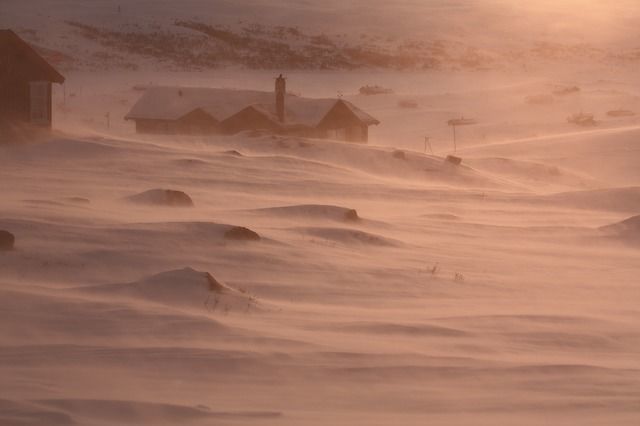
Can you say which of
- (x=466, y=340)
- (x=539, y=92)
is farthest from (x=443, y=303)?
(x=539, y=92)

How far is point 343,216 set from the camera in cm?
2048

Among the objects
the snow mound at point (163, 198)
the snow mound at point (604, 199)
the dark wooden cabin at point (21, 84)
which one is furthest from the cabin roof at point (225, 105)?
the snow mound at point (163, 198)

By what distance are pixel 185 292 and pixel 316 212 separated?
8596mm

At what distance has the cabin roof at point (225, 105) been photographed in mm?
43625

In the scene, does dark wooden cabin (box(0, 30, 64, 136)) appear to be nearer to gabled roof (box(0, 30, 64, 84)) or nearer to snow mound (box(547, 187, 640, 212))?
gabled roof (box(0, 30, 64, 84))

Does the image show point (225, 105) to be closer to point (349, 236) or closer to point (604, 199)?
point (604, 199)

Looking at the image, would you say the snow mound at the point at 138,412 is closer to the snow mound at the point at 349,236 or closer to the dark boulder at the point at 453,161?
the snow mound at the point at 349,236

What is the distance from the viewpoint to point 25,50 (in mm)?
33375

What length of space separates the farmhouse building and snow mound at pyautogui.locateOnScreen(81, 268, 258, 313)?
30199 mm

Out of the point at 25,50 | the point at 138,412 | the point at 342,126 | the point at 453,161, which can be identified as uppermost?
the point at 25,50

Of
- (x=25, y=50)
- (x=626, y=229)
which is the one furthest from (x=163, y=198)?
(x=25, y=50)

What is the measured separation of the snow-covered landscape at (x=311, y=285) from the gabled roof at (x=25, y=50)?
9.81 ft

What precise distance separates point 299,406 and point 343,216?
12253mm

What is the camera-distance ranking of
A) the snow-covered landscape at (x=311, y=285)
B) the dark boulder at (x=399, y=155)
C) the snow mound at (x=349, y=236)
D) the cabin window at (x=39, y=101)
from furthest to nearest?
the dark boulder at (x=399, y=155)
the cabin window at (x=39, y=101)
the snow mound at (x=349, y=236)
the snow-covered landscape at (x=311, y=285)
